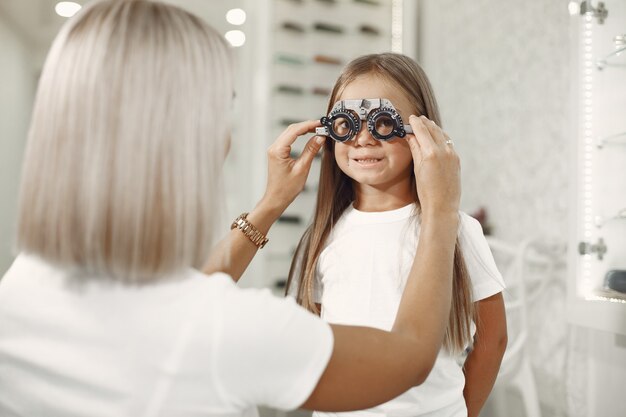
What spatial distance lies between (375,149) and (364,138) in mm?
31

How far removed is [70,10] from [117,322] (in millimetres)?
2831

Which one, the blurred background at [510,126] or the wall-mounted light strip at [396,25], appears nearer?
the blurred background at [510,126]

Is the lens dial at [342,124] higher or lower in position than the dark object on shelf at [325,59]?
lower

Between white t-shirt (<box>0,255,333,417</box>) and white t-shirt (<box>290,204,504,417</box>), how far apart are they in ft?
1.41

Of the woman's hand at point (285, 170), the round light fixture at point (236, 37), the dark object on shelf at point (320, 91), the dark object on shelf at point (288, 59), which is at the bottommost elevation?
the woman's hand at point (285, 170)

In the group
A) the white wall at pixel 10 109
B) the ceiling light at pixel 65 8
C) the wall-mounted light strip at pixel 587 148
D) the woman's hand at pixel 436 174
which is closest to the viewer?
the woman's hand at pixel 436 174

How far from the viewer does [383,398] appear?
2.05 ft

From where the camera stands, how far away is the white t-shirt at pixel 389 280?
0.97 metres

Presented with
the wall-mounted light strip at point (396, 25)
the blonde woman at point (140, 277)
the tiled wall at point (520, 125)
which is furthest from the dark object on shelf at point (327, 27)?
the blonde woman at point (140, 277)

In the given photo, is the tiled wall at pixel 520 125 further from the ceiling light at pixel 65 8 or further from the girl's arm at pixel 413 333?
the ceiling light at pixel 65 8

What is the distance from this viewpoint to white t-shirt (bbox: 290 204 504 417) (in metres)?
0.97

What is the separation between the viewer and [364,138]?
106cm

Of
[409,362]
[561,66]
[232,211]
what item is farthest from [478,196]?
[409,362]

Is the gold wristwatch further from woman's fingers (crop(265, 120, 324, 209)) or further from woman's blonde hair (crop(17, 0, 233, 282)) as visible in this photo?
woman's blonde hair (crop(17, 0, 233, 282))
